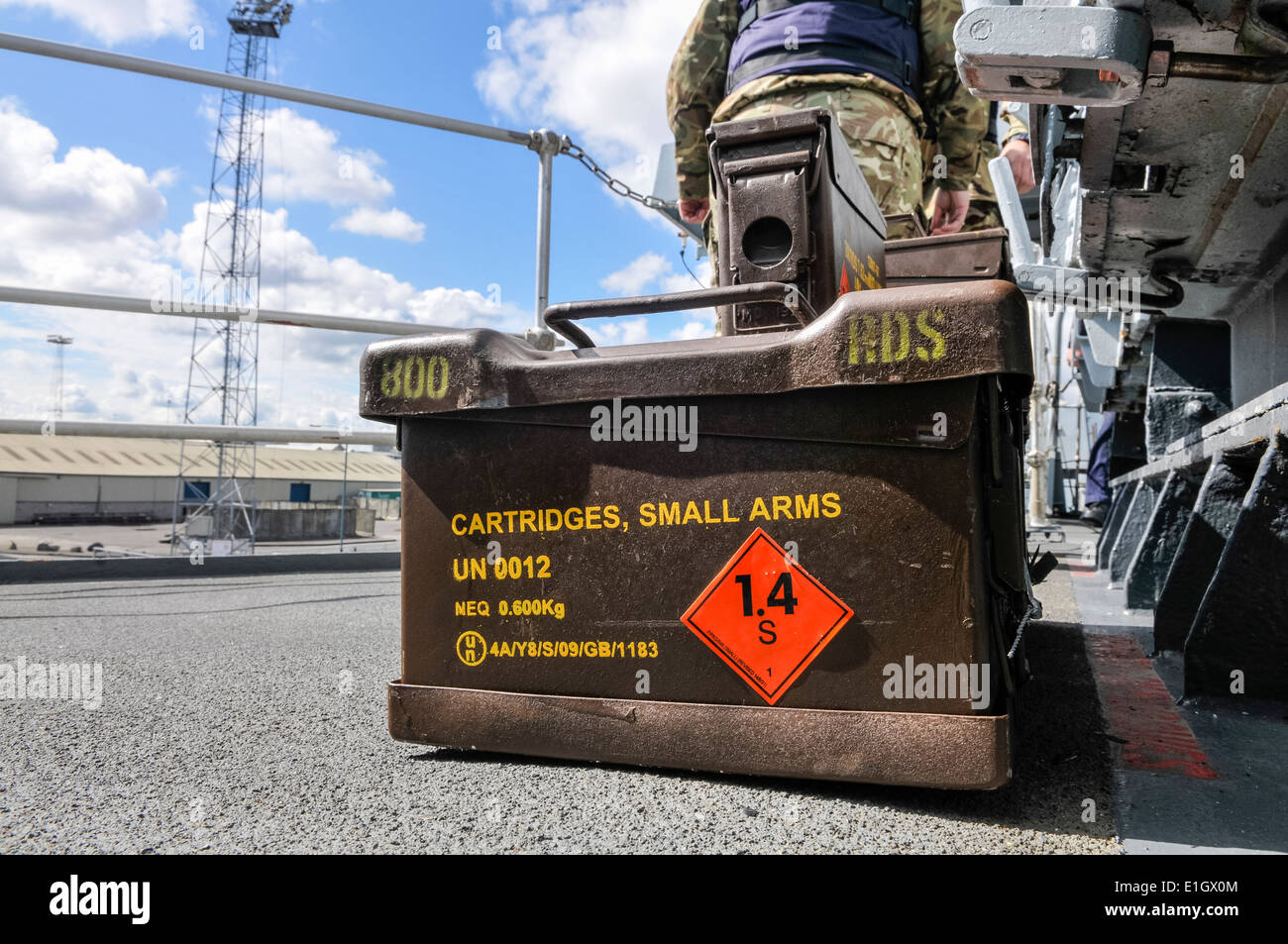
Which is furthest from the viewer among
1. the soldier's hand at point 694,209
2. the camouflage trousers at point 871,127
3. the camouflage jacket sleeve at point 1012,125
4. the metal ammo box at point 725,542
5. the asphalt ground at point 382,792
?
the camouflage jacket sleeve at point 1012,125

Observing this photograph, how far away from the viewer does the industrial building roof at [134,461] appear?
28.8 meters

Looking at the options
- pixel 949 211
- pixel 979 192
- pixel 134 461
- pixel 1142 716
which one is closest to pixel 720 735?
pixel 1142 716

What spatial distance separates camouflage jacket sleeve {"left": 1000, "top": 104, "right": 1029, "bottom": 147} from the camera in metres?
6.23

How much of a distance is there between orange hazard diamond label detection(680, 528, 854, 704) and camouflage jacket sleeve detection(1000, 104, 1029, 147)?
→ 617 cm

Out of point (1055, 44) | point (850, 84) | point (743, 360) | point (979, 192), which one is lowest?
point (743, 360)

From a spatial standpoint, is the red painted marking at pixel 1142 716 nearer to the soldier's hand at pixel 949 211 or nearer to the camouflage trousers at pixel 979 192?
the soldier's hand at pixel 949 211

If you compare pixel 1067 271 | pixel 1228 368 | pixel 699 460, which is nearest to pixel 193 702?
pixel 699 460

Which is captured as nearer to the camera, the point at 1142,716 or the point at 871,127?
the point at 1142,716

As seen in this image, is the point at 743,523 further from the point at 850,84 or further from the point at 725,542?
the point at 850,84

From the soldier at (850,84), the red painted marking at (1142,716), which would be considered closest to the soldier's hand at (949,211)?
the soldier at (850,84)

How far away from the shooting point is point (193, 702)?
5.41 ft

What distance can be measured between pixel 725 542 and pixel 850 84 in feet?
5.88

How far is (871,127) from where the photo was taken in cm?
242
